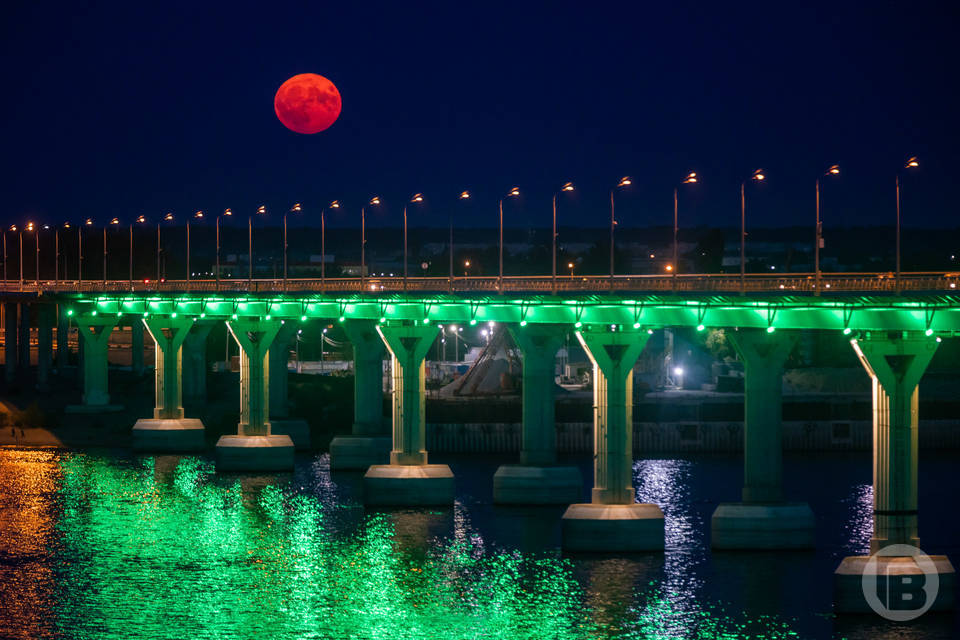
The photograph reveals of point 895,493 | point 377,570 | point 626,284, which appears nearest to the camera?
point 895,493

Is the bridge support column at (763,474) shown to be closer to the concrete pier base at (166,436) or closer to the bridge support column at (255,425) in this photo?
the bridge support column at (255,425)

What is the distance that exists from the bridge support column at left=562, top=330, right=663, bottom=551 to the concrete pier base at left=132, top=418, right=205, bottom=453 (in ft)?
173

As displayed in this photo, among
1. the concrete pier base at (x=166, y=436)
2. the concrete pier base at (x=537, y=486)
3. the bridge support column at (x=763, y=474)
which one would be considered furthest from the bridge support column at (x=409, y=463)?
the concrete pier base at (x=166, y=436)

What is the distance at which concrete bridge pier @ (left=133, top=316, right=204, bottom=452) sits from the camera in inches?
4473

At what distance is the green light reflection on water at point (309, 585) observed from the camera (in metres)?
53.8

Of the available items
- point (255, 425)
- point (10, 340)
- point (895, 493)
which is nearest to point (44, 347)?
point (10, 340)

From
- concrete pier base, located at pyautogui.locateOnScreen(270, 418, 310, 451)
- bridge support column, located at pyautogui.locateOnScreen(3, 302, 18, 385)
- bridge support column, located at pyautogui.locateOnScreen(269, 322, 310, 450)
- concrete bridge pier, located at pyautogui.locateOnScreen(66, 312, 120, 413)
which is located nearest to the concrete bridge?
bridge support column, located at pyautogui.locateOnScreen(269, 322, 310, 450)

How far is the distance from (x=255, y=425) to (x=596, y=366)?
3852cm

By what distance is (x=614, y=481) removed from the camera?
66062 mm

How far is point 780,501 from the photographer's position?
64.0 meters

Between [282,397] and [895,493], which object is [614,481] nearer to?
[895,493]

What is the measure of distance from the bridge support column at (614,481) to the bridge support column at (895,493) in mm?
13834

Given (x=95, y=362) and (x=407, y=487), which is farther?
(x=95, y=362)

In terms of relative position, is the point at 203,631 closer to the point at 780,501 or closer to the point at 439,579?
the point at 439,579
